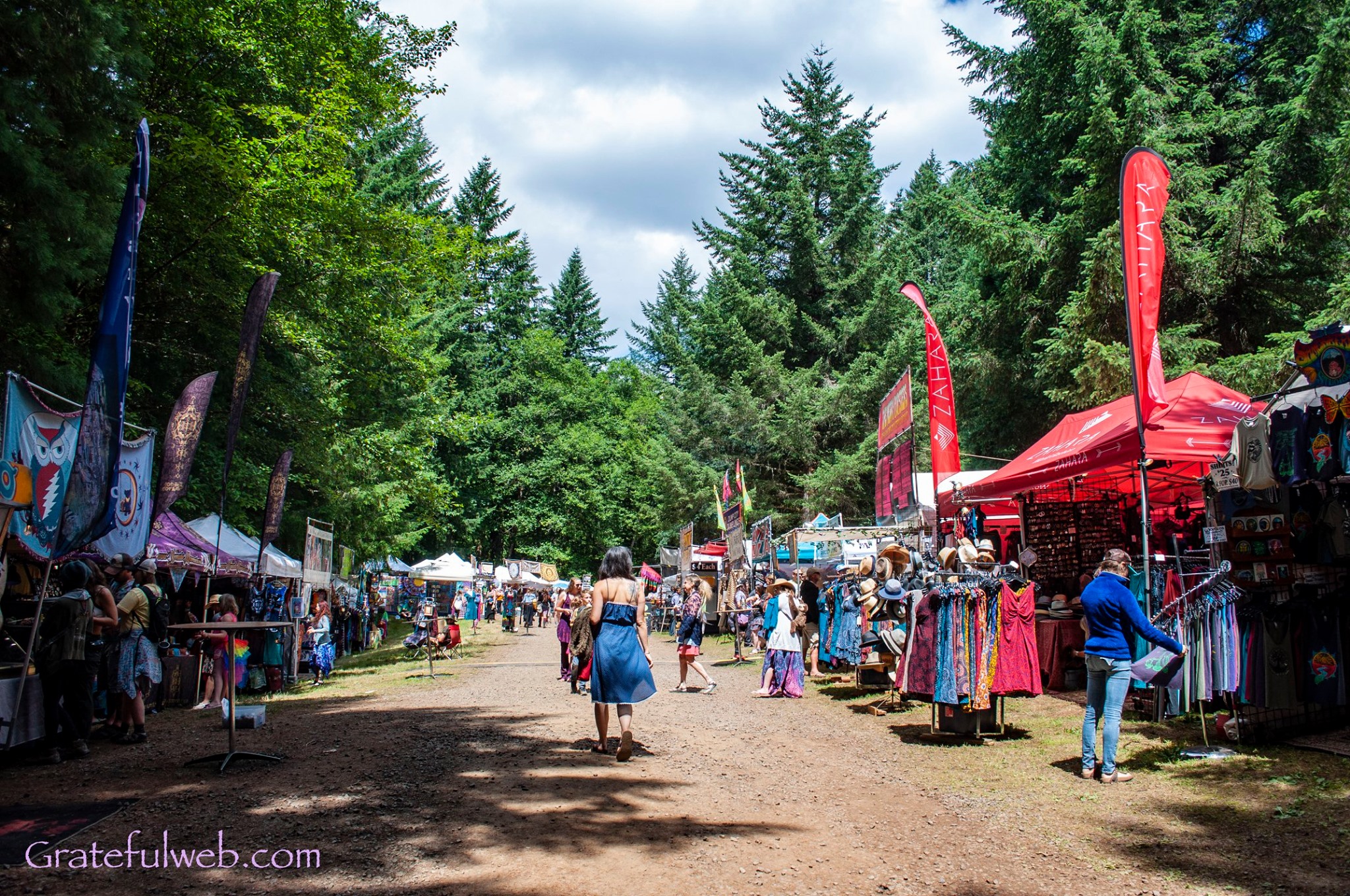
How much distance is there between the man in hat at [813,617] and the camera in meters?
14.7

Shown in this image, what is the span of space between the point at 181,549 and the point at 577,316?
47.3 metres

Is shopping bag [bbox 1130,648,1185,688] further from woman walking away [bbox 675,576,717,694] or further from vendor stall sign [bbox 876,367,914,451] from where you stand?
woman walking away [bbox 675,576,717,694]

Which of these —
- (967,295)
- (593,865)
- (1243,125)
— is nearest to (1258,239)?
(1243,125)

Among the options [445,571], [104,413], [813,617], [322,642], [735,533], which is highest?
[104,413]

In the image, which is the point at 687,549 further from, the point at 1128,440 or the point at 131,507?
the point at 131,507

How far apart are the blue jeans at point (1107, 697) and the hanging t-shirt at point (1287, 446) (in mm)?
2096

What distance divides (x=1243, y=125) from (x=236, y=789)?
20.9 meters

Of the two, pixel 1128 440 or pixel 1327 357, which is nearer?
pixel 1327 357

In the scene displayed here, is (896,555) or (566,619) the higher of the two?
(896,555)

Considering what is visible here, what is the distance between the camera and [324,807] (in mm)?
5652

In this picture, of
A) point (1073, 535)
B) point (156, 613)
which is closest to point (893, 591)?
point (1073, 535)

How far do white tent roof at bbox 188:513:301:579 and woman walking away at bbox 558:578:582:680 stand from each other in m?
5.14

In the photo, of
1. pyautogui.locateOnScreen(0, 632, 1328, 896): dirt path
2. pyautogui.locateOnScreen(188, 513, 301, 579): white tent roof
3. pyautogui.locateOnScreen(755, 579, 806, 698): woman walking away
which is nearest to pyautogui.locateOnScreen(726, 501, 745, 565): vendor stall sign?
pyautogui.locateOnScreen(755, 579, 806, 698): woman walking away

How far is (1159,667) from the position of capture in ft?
23.1
